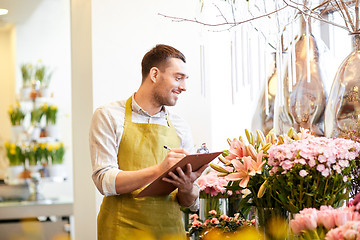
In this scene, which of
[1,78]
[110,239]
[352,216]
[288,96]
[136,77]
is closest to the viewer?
[352,216]

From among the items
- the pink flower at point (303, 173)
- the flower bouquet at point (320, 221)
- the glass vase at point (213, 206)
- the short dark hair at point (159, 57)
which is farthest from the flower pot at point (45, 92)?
the flower bouquet at point (320, 221)

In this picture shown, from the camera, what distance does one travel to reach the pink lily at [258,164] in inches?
62.4

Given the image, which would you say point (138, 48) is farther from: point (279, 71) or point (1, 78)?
point (1, 78)

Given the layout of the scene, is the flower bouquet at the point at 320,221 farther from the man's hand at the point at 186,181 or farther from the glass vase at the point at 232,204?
the glass vase at the point at 232,204

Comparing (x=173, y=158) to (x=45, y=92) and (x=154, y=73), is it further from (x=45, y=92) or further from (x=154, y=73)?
(x=45, y=92)

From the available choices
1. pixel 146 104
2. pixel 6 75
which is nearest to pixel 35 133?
pixel 6 75

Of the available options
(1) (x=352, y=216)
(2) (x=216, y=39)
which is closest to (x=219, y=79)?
(2) (x=216, y=39)

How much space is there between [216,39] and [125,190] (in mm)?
1584

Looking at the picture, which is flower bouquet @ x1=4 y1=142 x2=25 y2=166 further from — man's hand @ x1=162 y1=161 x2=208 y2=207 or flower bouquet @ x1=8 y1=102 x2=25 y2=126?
man's hand @ x1=162 y1=161 x2=208 y2=207

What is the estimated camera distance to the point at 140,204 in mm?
2178

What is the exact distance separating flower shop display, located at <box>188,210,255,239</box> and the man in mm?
173

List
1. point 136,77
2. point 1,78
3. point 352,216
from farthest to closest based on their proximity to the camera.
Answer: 1. point 1,78
2. point 136,77
3. point 352,216

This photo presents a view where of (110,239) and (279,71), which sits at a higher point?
(279,71)

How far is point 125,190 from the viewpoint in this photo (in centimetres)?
208
